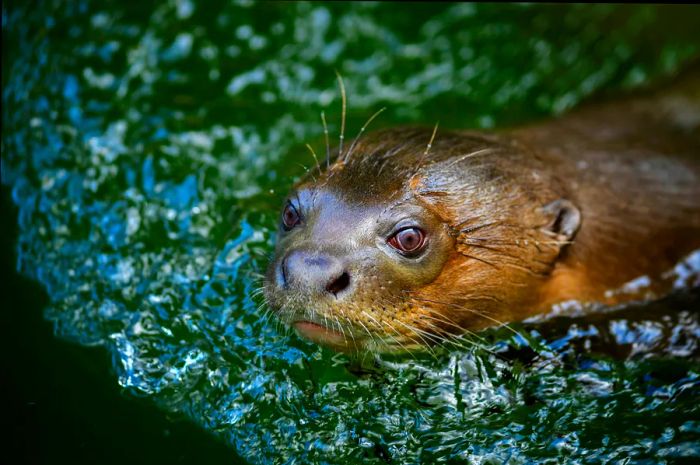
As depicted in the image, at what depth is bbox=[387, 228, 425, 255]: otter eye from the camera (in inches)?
142

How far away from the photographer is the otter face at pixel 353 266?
346 cm

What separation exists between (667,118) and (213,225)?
2.92 m

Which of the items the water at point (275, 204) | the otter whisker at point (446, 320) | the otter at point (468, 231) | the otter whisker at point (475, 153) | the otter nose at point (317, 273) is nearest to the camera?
the otter nose at point (317, 273)

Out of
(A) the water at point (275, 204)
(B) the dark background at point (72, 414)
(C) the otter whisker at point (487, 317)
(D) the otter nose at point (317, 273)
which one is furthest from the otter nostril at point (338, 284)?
(B) the dark background at point (72, 414)

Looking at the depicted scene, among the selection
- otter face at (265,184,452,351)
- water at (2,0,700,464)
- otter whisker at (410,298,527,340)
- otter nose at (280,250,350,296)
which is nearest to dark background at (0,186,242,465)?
water at (2,0,700,464)

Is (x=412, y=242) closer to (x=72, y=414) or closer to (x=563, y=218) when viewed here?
(x=563, y=218)

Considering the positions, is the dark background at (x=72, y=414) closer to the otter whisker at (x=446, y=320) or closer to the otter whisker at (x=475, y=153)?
the otter whisker at (x=446, y=320)

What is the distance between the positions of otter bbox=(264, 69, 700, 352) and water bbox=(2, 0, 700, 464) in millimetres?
285

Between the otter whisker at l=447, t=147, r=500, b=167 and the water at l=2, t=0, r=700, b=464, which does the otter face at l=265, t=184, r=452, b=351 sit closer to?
the otter whisker at l=447, t=147, r=500, b=167

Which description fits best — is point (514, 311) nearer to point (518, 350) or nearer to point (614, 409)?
point (518, 350)

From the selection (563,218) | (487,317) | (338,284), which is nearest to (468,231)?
(487,317)

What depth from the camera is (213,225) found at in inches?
196

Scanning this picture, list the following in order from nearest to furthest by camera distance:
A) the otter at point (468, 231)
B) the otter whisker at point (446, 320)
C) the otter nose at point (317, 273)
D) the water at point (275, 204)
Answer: the otter nose at point (317, 273)
the otter at point (468, 231)
the otter whisker at point (446, 320)
the water at point (275, 204)

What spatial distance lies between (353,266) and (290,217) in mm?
497
